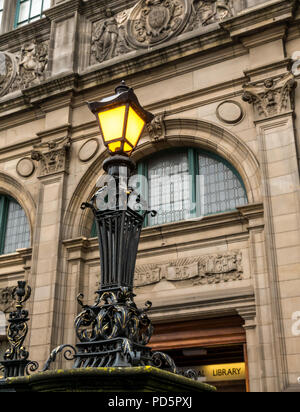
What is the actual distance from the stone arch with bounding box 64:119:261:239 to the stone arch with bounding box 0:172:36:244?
1.35 m

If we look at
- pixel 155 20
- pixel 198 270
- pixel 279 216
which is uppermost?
pixel 155 20

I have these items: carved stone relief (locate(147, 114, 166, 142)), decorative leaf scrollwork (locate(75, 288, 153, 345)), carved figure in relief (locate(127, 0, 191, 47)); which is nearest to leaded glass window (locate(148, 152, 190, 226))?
carved stone relief (locate(147, 114, 166, 142))

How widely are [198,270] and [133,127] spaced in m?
5.53

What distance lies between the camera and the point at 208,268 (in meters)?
10.3

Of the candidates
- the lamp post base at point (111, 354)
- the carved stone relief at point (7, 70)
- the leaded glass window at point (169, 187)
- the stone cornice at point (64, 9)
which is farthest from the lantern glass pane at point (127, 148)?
the carved stone relief at point (7, 70)

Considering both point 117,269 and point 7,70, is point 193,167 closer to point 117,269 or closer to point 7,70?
point 117,269

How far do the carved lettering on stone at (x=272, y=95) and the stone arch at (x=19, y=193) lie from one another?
240 inches

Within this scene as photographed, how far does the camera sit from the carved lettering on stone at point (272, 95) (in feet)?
34.1

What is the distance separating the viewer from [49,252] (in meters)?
12.0

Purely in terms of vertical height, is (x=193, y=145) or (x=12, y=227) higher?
(x=193, y=145)

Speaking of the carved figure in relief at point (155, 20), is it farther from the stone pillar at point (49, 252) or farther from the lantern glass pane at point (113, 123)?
the lantern glass pane at point (113, 123)

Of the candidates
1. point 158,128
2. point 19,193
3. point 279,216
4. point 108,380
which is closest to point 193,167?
point 158,128

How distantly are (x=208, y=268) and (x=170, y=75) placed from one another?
4.95 metres
